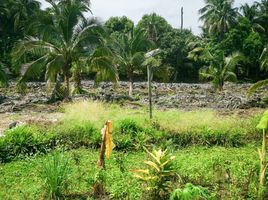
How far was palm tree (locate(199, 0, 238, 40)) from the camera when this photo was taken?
3834cm

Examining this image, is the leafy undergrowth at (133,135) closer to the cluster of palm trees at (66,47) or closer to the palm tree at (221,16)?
the cluster of palm trees at (66,47)

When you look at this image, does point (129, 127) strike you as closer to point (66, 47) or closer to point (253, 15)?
point (66, 47)

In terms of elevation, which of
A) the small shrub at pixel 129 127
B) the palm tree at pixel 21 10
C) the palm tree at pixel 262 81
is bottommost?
the small shrub at pixel 129 127

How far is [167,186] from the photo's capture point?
17.7 feet

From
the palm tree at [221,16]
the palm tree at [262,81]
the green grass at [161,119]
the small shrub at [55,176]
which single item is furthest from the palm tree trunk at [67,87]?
the palm tree at [221,16]

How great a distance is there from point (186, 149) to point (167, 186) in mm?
4293

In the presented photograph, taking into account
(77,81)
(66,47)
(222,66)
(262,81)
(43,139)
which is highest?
(66,47)

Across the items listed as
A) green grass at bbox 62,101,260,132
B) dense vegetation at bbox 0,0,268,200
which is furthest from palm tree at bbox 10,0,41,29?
green grass at bbox 62,101,260,132

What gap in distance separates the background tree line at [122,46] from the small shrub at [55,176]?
6845 millimetres

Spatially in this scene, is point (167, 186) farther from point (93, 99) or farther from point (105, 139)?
point (93, 99)

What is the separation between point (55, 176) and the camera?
539cm

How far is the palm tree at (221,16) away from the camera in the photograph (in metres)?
38.3

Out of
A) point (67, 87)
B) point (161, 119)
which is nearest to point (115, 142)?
point (161, 119)

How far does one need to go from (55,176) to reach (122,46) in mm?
17477
